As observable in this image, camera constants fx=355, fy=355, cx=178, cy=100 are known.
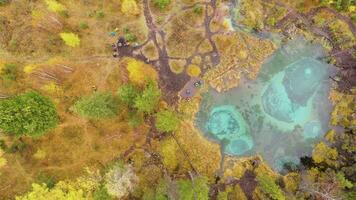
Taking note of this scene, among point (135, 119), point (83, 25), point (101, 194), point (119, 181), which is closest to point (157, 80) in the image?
point (135, 119)

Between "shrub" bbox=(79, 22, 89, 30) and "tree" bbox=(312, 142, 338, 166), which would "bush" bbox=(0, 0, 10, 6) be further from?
"tree" bbox=(312, 142, 338, 166)

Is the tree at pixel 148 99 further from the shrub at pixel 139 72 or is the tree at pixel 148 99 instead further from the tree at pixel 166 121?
the shrub at pixel 139 72

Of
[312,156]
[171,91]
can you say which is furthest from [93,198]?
[312,156]

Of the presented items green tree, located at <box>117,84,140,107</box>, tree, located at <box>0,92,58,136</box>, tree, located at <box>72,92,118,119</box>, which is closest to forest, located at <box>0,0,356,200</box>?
green tree, located at <box>117,84,140,107</box>

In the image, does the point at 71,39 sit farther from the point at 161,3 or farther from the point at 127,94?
the point at 161,3

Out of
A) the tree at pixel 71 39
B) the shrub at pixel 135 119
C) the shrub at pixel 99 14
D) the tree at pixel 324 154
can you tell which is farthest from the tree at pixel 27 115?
the tree at pixel 324 154

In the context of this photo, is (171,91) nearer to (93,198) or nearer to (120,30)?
(120,30)
